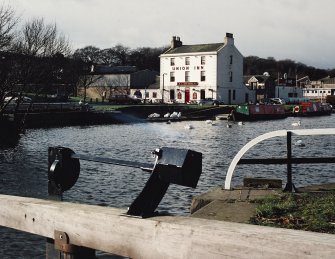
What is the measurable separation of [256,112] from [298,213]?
193 feet

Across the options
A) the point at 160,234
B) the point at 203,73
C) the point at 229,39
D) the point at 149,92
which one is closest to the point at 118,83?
the point at 149,92

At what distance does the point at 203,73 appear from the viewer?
266 ft

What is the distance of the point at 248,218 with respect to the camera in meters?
7.66

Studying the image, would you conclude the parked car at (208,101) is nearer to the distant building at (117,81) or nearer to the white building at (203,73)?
the white building at (203,73)

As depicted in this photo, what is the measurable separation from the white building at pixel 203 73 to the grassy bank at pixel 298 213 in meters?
71.3

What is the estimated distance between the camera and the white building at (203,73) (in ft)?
263

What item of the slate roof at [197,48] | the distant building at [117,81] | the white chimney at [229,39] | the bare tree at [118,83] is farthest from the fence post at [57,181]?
the bare tree at [118,83]

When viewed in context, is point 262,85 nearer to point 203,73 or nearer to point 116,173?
point 203,73

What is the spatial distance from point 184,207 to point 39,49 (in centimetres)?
3718

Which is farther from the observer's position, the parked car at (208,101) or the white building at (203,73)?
the white building at (203,73)

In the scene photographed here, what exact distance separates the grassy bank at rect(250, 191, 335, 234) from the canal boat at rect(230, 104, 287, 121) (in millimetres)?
54298

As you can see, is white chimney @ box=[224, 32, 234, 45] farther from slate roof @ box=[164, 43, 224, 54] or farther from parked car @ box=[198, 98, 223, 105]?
parked car @ box=[198, 98, 223, 105]

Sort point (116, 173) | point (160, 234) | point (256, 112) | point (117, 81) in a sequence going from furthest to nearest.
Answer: point (117, 81), point (256, 112), point (116, 173), point (160, 234)

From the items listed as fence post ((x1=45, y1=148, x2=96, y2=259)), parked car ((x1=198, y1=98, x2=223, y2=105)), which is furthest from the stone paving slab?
parked car ((x1=198, y1=98, x2=223, y2=105))
